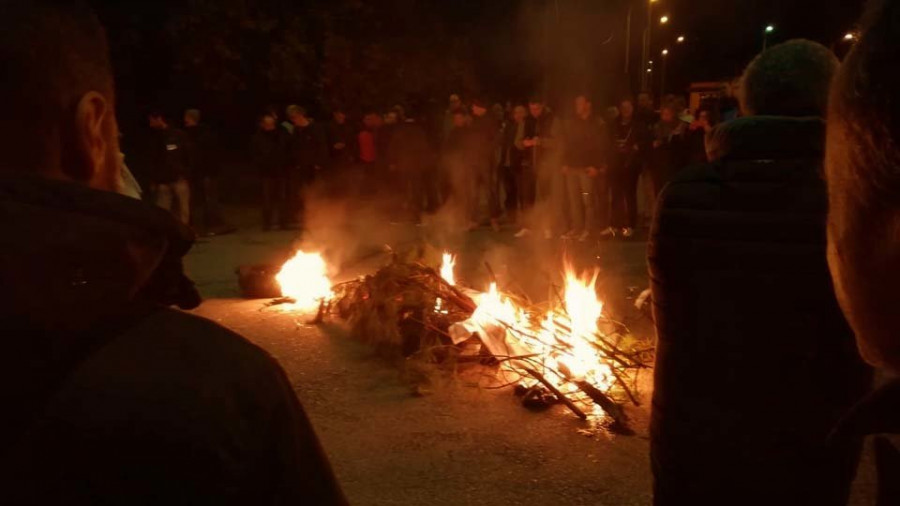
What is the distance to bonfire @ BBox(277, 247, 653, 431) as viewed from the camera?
208 inches

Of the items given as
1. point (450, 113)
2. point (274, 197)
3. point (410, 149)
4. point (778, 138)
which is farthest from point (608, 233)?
point (778, 138)

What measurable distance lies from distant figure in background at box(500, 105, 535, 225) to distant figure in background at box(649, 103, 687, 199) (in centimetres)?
189

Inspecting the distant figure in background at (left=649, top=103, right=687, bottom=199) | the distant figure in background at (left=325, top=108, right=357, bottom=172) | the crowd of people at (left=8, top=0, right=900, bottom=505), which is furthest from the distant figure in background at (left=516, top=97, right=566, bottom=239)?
the crowd of people at (left=8, top=0, right=900, bottom=505)

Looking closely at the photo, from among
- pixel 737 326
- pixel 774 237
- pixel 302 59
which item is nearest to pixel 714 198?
pixel 774 237

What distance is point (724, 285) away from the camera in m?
2.05

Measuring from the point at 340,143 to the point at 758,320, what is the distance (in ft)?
41.7

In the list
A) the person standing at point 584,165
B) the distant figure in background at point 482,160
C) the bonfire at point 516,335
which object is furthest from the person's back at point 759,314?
the distant figure in background at point 482,160

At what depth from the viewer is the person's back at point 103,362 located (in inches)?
37.7

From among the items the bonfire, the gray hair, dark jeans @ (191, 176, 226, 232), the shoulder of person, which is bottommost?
the bonfire

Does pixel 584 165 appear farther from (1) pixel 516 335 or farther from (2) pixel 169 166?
(2) pixel 169 166

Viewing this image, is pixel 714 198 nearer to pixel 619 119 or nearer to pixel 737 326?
pixel 737 326

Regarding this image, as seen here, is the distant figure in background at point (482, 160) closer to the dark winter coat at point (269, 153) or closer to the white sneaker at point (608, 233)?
the white sneaker at point (608, 233)

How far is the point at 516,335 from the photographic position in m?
5.88

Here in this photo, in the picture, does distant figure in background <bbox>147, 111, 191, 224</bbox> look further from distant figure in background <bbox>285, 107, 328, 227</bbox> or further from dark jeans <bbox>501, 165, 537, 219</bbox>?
dark jeans <bbox>501, 165, 537, 219</bbox>
